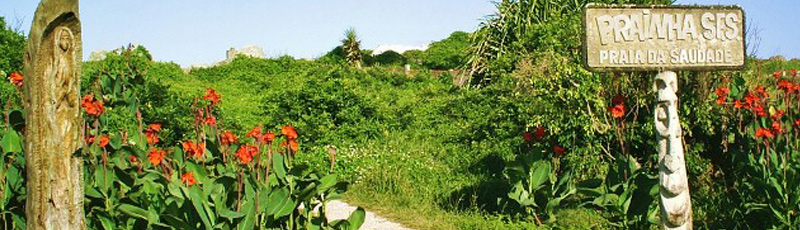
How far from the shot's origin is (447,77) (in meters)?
20.2

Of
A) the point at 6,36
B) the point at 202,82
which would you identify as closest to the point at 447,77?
the point at 202,82

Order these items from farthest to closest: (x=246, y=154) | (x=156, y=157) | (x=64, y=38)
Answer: (x=156, y=157)
(x=246, y=154)
(x=64, y=38)

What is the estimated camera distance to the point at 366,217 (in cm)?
657

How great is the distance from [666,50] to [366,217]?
9.78ft

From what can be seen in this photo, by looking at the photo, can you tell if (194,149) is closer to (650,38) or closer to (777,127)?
(650,38)

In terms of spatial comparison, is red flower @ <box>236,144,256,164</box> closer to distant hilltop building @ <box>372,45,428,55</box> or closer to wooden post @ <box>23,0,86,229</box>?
wooden post @ <box>23,0,86,229</box>

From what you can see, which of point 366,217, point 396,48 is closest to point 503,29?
point 366,217

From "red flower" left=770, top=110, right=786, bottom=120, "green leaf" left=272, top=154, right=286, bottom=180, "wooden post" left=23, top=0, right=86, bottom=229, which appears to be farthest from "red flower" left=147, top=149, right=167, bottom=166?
"red flower" left=770, top=110, right=786, bottom=120

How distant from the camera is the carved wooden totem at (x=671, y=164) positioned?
178 inches

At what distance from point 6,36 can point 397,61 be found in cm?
1789

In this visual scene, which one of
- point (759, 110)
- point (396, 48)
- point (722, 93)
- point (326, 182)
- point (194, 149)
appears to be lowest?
point (326, 182)

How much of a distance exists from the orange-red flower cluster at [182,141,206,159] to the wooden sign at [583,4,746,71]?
2.34 meters

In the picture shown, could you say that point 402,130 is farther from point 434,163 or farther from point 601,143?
point 601,143

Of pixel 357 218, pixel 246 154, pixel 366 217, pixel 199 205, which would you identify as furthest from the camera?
pixel 366 217
